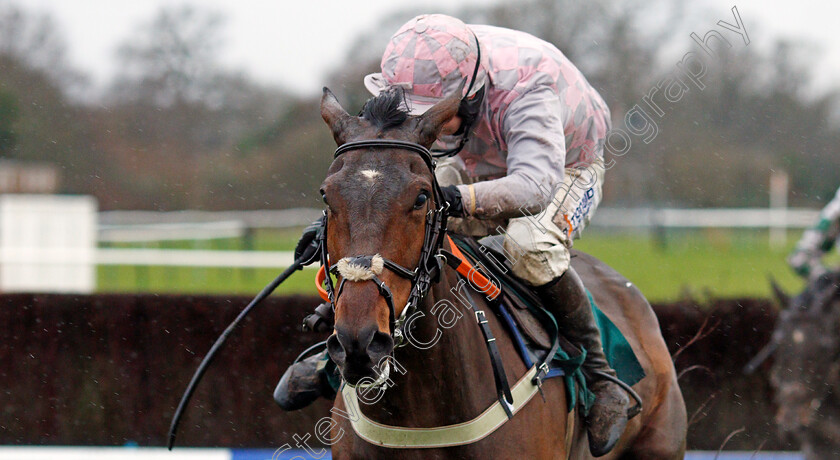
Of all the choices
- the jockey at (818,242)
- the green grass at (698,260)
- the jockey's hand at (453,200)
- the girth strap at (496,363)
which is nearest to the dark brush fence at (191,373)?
the jockey at (818,242)

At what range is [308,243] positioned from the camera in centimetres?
256

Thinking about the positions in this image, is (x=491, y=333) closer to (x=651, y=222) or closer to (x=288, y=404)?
(x=288, y=404)

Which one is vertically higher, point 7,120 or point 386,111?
point 386,111

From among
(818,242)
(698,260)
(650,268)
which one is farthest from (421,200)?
(698,260)

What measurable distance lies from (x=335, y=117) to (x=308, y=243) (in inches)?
18.0

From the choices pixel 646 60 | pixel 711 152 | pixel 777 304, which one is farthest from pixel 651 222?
pixel 777 304

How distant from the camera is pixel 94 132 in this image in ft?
Answer: 65.3

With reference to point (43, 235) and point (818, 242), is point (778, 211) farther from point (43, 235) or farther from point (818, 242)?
point (818, 242)

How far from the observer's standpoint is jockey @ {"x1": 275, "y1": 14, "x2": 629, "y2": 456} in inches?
94.1

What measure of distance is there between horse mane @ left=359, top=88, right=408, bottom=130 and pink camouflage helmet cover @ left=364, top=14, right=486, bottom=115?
0.59ft

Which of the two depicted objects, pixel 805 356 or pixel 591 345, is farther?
pixel 805 356

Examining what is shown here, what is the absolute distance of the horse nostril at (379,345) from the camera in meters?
1.85

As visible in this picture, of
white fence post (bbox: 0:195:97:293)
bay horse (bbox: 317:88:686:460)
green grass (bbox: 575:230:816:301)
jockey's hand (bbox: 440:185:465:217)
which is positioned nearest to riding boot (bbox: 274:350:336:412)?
bay horse (bbox: 317:88:686:460)

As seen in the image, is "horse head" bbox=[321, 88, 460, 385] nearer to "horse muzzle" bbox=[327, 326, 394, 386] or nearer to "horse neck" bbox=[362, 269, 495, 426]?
"horse muzzle" bbox=[327, 326, 394, 386]
